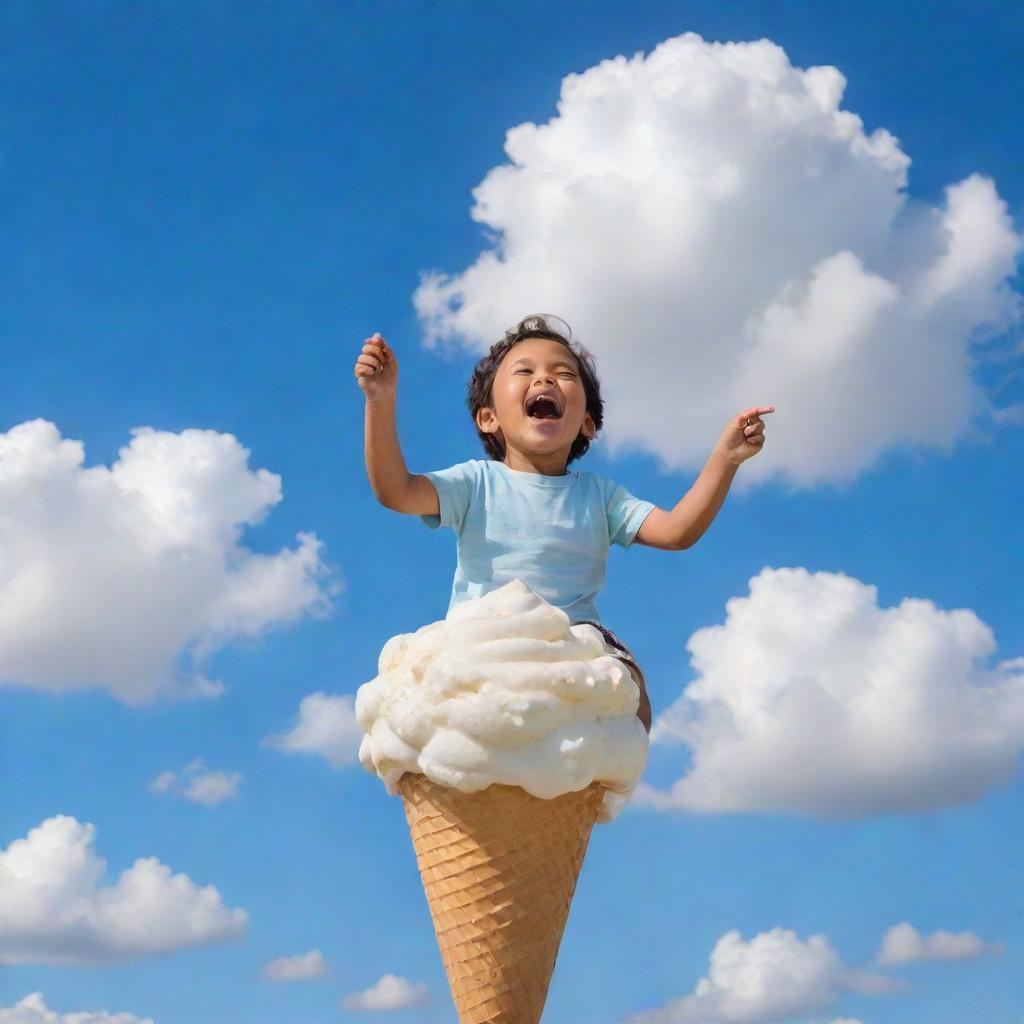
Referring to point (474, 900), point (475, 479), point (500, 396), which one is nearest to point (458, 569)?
point (475, 479)

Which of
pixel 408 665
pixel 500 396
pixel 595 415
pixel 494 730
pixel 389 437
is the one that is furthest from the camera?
pixel 595 415

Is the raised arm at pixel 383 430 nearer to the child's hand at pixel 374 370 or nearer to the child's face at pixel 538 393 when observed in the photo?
the child's hand at pixel 374 370

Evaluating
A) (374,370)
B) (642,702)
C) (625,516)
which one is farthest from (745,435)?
(374,370)

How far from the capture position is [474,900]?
3.76m

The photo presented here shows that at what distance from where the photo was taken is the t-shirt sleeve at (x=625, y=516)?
4.84 meters

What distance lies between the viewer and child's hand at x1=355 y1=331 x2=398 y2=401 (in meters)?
4.51

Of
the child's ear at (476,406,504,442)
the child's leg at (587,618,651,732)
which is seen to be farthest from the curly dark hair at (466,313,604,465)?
the child's leg at (587,618,651,732)

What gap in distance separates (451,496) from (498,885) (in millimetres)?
1621

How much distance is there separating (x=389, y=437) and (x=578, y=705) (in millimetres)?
1425

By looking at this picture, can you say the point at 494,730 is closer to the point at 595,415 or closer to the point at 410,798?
the point at 410,798

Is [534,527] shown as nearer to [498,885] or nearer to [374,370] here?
[374,370]

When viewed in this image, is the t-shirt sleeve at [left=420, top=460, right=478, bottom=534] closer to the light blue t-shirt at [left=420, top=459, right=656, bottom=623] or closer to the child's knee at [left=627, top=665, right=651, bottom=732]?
the light blue t-shirt at [left=420, top=459, right=656, bottom=623]

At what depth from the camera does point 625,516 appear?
486 cm

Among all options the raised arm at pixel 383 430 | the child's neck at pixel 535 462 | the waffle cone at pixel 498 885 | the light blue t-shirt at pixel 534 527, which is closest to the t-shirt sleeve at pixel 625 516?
the light blue t-shirt at pixel 534 527
